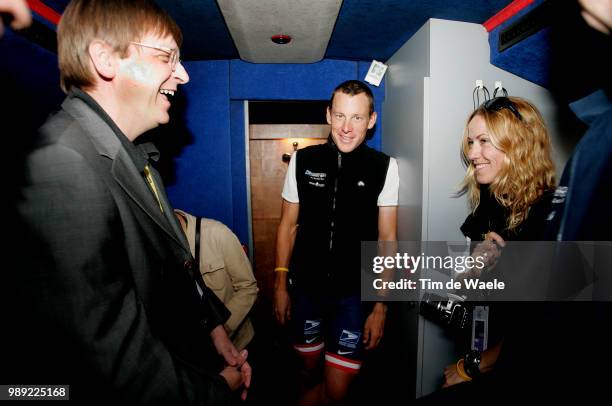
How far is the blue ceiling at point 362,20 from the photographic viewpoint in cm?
203

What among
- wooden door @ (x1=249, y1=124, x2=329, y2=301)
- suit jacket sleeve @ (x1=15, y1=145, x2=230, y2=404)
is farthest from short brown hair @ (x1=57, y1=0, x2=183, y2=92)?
wooden door @ (x1=249, y1=124, x2=329, y2=301)

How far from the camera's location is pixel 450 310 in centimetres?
188

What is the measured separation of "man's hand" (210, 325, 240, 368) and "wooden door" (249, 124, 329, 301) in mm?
2425

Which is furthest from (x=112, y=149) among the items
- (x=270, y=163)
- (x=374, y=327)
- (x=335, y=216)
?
(x=270, y=163)

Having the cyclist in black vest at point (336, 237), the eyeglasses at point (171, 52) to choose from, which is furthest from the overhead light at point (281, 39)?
the eyeglasses at point (171, 52)

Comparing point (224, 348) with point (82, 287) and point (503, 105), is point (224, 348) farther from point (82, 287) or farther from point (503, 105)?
point (503, 105)

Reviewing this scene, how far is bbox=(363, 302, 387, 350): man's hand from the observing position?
2371 millimetres

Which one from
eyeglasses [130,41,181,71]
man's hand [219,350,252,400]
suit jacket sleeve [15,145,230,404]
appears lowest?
man's hand [219,350,252,400]

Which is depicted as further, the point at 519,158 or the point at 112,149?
the point at 519,158

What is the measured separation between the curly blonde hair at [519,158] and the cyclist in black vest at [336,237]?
0.82 meters

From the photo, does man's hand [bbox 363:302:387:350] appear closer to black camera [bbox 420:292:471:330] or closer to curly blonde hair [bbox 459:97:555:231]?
black camera [bbox 420:292:471:330]

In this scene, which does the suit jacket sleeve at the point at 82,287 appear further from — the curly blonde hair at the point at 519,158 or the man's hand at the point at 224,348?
the curly blonde hair at the point at 519,158

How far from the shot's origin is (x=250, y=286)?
8.36ft

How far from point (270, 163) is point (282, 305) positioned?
2.13 metres
